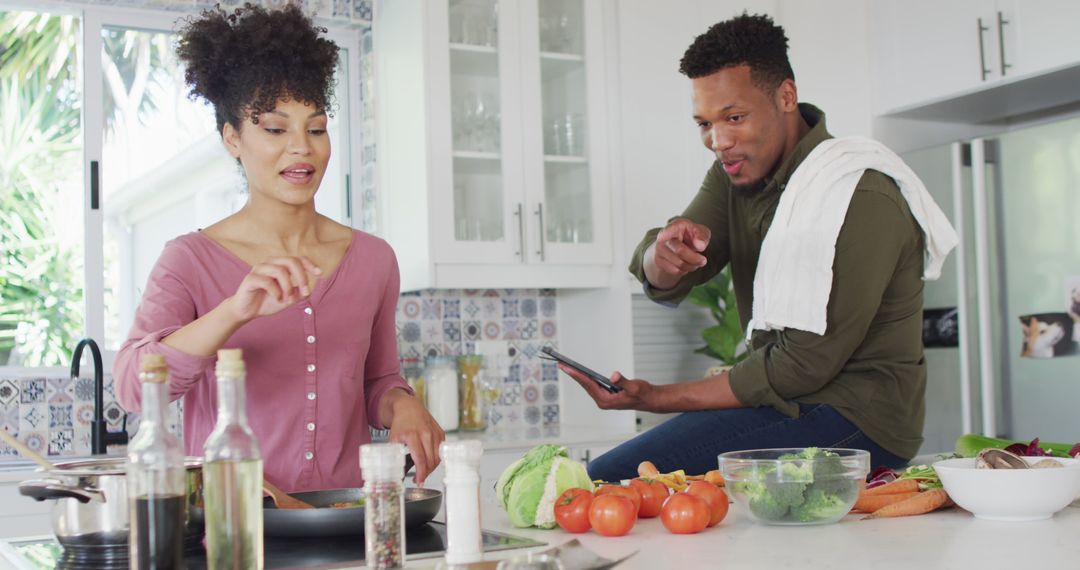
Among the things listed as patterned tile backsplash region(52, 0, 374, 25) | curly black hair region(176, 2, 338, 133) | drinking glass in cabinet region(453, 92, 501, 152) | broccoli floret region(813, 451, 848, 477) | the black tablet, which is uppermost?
patterned tile backsplash region(52, 0, 374, 25)

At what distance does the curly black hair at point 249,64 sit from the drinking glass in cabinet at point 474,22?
66.6 inches

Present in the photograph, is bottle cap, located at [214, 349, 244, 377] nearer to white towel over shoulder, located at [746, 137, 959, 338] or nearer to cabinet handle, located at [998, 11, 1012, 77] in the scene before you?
white towel over shoulder, located at [746, 137, 959, 338]

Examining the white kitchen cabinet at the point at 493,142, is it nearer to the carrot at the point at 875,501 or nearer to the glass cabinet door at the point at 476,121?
the glass cabinet door at the point at 476,121

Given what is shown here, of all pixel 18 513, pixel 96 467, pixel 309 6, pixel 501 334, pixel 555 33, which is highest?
pixel 309 6

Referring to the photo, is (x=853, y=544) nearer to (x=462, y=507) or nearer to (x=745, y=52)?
(x=462, y=507)

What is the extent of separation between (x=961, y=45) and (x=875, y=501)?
2.48m

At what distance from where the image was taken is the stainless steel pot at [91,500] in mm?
1207

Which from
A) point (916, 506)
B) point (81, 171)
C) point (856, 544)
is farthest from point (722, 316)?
point (856, 544)

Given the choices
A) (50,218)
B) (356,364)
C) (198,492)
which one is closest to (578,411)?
(50,218)

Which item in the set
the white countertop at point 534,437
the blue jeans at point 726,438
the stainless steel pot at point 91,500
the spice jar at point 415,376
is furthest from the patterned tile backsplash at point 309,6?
the stainless steel pot at point 91,500

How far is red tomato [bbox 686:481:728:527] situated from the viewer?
1.43 m

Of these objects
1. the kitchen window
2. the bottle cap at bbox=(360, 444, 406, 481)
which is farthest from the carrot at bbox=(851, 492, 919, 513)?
the kitchen window

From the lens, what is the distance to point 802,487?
141 centimetres

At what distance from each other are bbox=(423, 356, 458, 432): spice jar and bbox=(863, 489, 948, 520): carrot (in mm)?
2304
